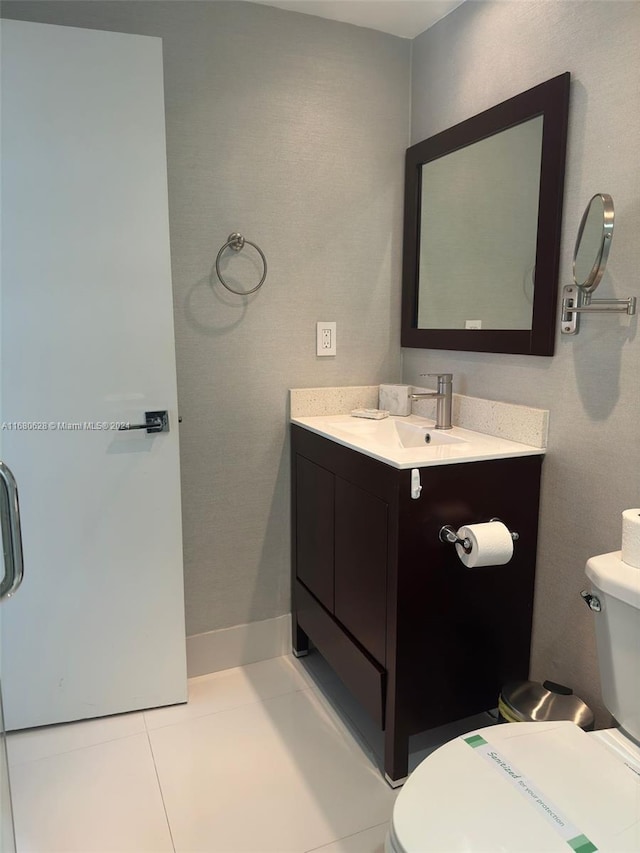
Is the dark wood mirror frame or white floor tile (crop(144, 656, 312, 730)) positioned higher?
the dark wood mirror frame

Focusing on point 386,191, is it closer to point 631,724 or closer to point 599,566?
point 599,566

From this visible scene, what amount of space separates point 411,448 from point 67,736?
1401 mm

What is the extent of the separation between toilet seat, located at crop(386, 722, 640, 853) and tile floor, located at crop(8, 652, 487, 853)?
21.2 inches

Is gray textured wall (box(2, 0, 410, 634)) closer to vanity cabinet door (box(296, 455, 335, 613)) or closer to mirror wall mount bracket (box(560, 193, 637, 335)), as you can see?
vanity cabinet door (box(296, 455, 335, 613))

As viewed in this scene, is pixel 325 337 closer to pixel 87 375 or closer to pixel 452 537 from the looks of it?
pixel 87 375

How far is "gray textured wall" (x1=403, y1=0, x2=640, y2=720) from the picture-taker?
1431 mm

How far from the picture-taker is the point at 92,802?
1.61 m

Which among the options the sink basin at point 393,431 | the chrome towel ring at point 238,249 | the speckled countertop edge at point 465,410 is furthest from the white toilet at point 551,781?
the chrome towel ring at point 238,249

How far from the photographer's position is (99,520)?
186 centimetres

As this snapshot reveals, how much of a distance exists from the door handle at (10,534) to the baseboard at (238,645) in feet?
3.81

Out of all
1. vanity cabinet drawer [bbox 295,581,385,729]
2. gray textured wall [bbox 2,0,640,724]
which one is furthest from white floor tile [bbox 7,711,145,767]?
vanity cabinet drawer [bbox 295,581,385,729]

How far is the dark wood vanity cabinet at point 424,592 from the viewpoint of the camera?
61.7 inches

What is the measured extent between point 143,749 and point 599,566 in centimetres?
143

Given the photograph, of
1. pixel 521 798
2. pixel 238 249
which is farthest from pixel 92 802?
pixel 238 249
